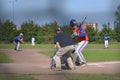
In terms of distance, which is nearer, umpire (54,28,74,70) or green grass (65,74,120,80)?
green grass (65,74,120,80)

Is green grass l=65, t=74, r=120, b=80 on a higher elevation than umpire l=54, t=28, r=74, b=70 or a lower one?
lower

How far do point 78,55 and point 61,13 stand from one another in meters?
8.94

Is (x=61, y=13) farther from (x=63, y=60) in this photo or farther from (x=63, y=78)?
(x=63, y=60)

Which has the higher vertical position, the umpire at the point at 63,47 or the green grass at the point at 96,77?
the umpire at the point at 63,47

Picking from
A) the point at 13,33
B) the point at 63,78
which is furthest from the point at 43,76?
the point at 13,33

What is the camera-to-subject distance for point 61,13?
241 centimetres

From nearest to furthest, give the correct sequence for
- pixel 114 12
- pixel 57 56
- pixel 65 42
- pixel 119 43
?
pixel 114 12 → pixel 119 43 → pixel 65 42 → pixel 57 56

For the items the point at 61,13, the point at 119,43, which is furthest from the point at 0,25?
the point at 119,43

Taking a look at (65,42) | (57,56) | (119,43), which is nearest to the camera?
(119,43)

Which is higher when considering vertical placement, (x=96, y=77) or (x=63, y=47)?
(x=63, y=47)

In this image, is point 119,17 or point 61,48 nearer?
point 119,17

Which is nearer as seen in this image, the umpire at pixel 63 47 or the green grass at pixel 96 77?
the green grass at pixel 96 77

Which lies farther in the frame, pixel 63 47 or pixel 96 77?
pixel 63 47

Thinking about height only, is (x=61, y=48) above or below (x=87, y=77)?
above
